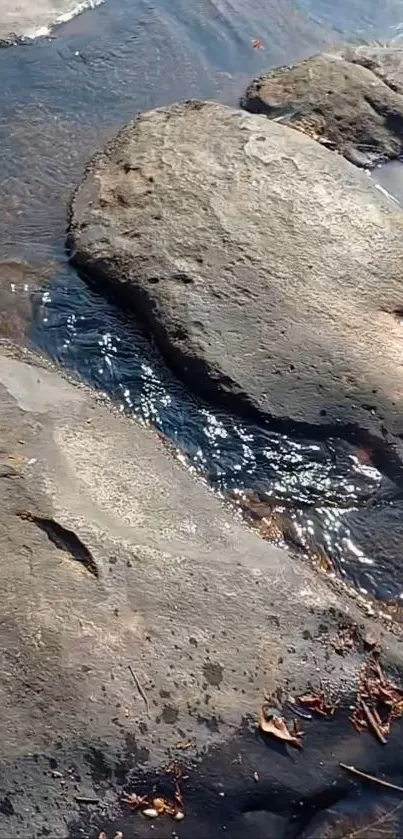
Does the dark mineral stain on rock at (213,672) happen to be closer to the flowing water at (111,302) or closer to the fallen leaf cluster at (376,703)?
the fallen leaf cluster at (376,703)

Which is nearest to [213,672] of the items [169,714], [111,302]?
[169,714]

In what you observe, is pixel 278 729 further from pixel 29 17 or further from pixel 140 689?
pixel 29 17

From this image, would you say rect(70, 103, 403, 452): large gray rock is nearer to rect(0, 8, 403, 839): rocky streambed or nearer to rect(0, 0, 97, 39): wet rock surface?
rect(0, 8, 403, 839): rocky streambed

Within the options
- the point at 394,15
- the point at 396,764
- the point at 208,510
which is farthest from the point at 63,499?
the point at 394,15

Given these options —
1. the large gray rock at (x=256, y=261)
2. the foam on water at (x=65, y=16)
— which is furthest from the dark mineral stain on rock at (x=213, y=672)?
the foam on water at (x=65, y=16)

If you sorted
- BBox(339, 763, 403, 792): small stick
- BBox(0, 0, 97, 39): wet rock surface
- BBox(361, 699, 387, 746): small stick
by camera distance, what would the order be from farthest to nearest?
BBox(0, 0, 97, 39): wet rock surface
BBox(361, 699, 387, 746): small stick
BBox(339, 763, 403, 792): small stick

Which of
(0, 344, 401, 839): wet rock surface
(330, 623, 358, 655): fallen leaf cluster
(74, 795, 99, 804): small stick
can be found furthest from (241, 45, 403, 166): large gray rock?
(74, 795, 99, 804): small stick
